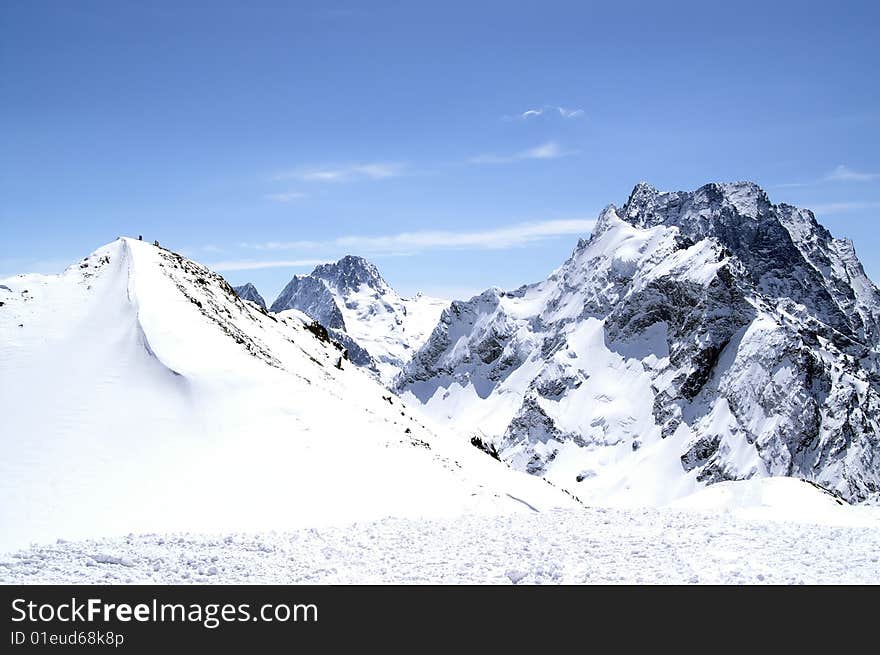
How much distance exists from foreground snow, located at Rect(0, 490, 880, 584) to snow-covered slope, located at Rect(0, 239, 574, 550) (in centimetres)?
199

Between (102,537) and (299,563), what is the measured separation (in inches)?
218

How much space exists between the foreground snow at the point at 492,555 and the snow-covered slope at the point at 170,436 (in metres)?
1.99

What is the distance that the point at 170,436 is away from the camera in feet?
74.1

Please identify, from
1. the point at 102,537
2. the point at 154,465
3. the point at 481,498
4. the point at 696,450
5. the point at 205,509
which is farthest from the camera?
the point at 696,450

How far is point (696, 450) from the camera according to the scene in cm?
18862

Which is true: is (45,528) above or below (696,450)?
below

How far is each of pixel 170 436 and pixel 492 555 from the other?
1314cm

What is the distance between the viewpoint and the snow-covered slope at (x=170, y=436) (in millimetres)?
18516

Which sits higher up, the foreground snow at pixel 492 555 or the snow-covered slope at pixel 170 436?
the snow-covered slope at pixel 170 436

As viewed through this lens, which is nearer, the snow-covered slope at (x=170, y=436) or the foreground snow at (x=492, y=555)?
the foreground snow at (x=492, y=555)

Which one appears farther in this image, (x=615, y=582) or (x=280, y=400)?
(x=280, y=400)

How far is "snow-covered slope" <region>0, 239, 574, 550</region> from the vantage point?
60.7 feet
